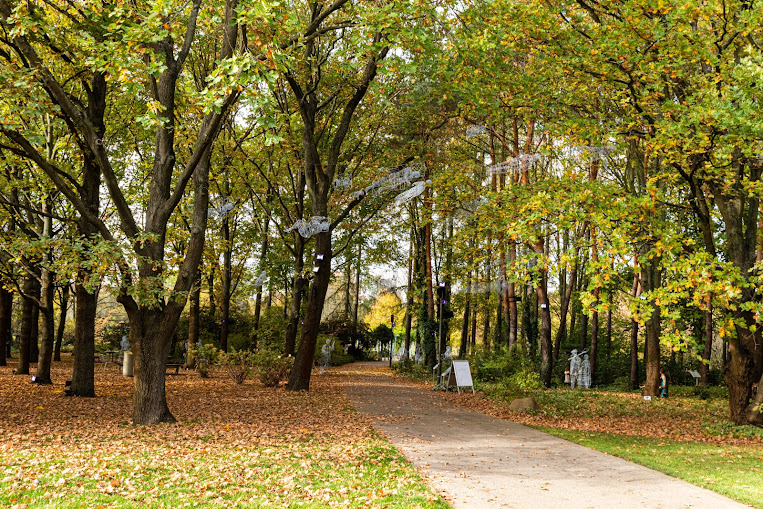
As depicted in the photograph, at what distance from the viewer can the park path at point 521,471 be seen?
543 centimetres

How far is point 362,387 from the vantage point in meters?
18.3

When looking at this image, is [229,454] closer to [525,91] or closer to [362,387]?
[525,91]

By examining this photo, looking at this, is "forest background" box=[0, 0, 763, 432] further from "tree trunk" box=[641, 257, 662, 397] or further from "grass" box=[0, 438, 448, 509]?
"grass" box=[0, 438, 448, 509]

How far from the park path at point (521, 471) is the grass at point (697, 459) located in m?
0.26

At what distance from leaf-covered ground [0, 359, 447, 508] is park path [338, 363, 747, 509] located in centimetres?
44

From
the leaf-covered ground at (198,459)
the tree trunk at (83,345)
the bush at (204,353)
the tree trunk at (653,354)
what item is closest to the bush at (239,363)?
the bush at (204,353)

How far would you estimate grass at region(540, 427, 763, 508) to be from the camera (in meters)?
6.17

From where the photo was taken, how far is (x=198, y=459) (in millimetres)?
6516

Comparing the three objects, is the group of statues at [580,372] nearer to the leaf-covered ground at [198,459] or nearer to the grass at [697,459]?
the grass at [697,459]

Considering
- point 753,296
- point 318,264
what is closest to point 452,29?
point 318,264

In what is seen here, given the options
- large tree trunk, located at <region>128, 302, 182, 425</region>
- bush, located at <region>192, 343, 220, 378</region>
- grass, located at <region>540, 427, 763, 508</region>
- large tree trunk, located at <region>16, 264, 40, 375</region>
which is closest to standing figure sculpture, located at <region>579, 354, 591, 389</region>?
grass, located at <region>540, 427, 763, 508</region>

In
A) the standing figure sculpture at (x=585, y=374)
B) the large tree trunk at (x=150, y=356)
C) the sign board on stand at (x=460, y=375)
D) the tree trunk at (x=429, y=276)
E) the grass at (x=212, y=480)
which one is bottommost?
the standing figure sculpture at (x=585, y=374)

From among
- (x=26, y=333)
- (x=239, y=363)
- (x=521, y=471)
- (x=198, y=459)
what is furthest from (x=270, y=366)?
(x=521, y=471)

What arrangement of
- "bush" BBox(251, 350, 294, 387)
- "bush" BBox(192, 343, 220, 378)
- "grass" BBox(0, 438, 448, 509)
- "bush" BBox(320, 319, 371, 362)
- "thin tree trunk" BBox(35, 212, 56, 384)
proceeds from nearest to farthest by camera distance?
"grass" BBox(0, 438, 448, 509)
"thin tree trunk" BBox(35, 212, 56, 384)
"bush" BBox(251, 350, 294, 387)
"bush" BBox(192, 343, 220, 378)
"bush" BBox(320, 319, 371, 362)
